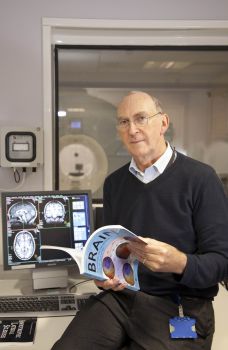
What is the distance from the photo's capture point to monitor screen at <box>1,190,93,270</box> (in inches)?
60.5

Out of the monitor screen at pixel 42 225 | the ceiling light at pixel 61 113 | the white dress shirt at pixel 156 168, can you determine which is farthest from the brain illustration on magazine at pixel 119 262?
the ceiling light at pixel 61 113

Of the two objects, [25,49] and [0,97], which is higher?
[25,49]

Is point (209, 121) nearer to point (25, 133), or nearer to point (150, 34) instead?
point (150, 34)

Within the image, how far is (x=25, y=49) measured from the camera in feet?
7.22

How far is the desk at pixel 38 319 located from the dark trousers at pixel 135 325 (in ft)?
0.21

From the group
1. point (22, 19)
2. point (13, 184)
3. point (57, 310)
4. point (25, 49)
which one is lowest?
point (57, 310)

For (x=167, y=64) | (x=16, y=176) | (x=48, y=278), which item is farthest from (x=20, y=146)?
(x=167, y=64)

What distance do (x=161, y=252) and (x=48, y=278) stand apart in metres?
0.77

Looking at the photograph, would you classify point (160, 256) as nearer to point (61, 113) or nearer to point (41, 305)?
point (41, 305)

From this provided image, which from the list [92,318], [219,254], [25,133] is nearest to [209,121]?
[25,133]

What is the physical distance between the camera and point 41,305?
4.76ft

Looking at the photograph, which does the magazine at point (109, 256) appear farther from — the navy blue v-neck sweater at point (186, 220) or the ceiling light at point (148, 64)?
the ceiling light at point (148, 64)

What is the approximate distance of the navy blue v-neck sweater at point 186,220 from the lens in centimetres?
114

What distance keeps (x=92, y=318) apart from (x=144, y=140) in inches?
26.8
